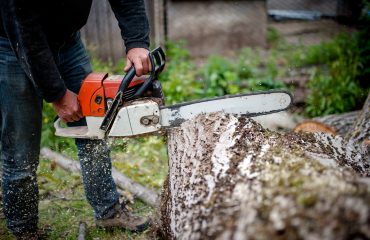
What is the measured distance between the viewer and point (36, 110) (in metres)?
2.19

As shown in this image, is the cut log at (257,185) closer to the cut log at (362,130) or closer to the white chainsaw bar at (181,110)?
the white chainsaw bar at (181,110)

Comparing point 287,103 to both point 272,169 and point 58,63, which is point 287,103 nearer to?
point 272,169

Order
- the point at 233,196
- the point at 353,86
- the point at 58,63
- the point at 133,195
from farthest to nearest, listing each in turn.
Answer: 1. the point at 353,86
2. the point at 133,195
3. the point at 58,63
4. the point at 233,196

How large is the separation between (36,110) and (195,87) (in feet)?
8.78

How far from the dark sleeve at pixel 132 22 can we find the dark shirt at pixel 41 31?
0.86 ft

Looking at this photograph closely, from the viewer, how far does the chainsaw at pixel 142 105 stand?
2062 millimetres

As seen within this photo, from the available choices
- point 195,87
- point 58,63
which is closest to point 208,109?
point 58,63

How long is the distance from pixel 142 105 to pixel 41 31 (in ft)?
2.02

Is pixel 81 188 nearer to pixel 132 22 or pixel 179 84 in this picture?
pixel 132 22

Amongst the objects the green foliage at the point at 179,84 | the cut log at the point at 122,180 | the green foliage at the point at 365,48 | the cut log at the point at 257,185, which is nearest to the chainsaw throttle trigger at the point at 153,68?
the cut log at the point at 257,185

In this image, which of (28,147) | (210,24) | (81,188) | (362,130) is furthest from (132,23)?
(210,24)

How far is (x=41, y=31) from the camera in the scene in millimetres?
1888

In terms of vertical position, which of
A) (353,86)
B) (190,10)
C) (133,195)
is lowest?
(133,195)

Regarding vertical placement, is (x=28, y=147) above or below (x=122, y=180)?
above
